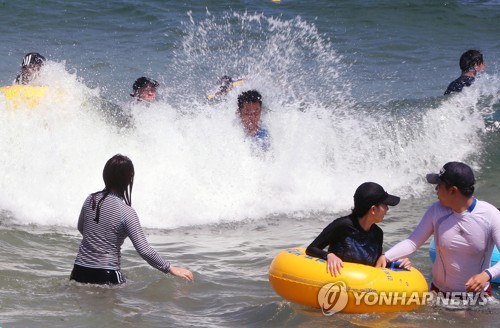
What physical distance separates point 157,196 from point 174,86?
6262 millimetres

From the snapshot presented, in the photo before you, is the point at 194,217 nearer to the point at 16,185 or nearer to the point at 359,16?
the point at 16,185

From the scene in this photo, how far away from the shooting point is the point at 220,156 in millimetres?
9852

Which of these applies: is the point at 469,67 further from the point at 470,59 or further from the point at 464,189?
the point at 464,189

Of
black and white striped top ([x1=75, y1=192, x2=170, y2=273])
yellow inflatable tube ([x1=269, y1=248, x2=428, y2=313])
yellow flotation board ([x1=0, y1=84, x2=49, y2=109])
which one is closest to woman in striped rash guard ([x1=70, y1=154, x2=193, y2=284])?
black and white striped top ([x1=75, y1=192, x2=170, y2=273])

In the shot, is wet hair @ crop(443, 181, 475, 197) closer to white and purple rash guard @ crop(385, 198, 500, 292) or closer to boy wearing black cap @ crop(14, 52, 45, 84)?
white and purple rash guard @ crop(385, 198, 500, 292)

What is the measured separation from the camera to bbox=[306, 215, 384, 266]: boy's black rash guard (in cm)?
534

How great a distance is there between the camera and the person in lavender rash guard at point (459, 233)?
5.22 metres

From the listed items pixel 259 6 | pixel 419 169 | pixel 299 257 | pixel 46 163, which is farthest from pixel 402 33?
pixel 299 257

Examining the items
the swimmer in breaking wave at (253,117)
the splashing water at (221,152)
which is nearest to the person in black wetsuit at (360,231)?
the splashing water at (221,152)

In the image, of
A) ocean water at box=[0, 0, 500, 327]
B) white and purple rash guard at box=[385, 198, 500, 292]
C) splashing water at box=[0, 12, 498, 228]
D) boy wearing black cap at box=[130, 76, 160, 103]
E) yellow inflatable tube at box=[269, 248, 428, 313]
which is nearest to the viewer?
yellow inflatable tube at box=[269, 248, 428, 313]

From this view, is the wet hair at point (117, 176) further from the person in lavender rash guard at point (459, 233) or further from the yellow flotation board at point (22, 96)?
→ the yellow flotation board at point (22, 96)

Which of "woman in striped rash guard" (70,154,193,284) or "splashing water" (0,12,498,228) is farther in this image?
"splashing water" (0,12,498,228)

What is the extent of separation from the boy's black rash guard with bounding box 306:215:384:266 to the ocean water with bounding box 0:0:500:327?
375 mm

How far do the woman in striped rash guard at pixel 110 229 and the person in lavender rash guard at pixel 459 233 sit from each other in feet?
5.02
